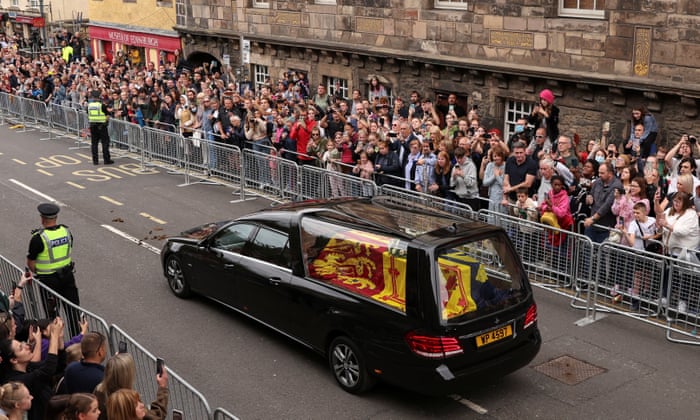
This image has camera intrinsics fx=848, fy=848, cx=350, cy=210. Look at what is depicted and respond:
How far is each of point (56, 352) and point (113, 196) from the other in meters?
10.8

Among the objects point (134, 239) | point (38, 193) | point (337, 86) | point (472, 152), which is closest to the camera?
point (472, 152)

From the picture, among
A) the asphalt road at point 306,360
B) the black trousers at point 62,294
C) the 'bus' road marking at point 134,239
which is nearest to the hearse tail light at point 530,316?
the asphalt road at point 306,360

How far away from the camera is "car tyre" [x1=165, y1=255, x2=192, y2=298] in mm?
11242

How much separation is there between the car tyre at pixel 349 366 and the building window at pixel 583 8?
10123 millimetres

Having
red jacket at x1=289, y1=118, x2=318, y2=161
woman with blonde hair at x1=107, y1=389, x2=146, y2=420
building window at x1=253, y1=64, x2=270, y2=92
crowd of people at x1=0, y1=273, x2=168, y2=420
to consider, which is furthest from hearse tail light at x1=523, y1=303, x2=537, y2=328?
building window at x1=253, y1=64, x2=270, y2=92

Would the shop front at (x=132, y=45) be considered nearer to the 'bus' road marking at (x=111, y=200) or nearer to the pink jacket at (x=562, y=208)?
the 'bus' road marking at (x=111, y=200)

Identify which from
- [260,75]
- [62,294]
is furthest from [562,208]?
[260,75]

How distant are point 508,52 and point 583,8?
1.97 metres

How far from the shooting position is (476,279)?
815 centimetres

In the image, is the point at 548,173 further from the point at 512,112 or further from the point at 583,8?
the point at 512,112

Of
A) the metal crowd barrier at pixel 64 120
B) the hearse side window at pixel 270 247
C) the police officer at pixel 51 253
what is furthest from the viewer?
the metal crowd barrier at pixel 64 120

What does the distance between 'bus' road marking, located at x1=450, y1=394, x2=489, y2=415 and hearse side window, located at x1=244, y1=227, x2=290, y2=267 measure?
91.0 inches

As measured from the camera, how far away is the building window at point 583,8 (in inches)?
634

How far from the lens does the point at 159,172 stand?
64.1 ft
